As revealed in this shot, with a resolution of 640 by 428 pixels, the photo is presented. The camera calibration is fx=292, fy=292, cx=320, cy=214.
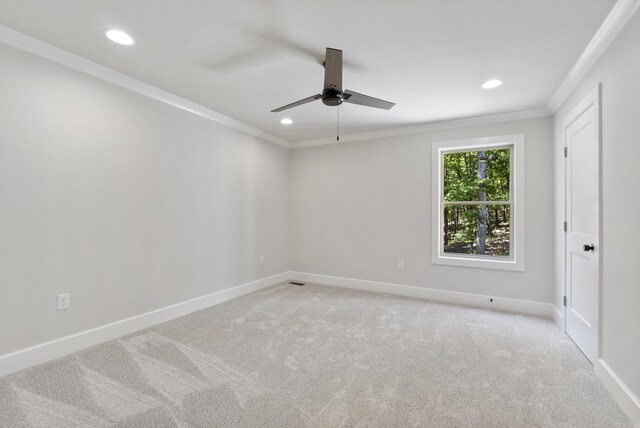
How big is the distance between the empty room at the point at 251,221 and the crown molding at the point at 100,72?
0.02 meters

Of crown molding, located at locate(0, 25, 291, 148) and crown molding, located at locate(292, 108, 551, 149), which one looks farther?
crown molding, located at locate(292, 108, 551, 149)

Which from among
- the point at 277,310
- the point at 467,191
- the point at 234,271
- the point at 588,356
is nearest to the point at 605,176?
the point at 588,356

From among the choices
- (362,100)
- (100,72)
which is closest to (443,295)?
(362,100)

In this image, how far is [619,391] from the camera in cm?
180

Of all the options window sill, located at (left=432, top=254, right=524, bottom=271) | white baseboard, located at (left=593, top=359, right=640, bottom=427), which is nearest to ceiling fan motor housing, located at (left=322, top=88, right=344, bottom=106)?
white baseboard, located at (left=593, top=359, right=640, bottom=427)

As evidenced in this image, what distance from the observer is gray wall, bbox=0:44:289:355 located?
2.13 meters

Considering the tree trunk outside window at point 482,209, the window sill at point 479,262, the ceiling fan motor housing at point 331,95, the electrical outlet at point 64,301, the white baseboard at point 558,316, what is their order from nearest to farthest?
1. the ceiling fan motor housing at point 331,95
2. the electrical outlet at point 64,301
3. the white baseboard at point 558,316
4. the window sill at point 479,262
5. the tree trunk outside window at point 482,209

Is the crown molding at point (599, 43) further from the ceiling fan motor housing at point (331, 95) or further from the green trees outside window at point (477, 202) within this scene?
the ceiling fan motor housing at point (331, 95)

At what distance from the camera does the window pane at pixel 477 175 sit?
12.5ft

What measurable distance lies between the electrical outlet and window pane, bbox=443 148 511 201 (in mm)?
4296

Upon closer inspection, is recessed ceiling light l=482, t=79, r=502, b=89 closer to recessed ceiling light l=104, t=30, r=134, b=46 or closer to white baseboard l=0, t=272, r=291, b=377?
recessed ceiling light l=104, t=30, r=134, b=46

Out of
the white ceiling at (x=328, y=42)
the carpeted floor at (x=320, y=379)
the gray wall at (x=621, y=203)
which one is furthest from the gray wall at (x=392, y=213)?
the gray wall at (x=621, y=203)

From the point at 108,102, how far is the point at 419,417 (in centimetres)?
345

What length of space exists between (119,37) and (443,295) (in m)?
4.34
